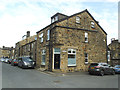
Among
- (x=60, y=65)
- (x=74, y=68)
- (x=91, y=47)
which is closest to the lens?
(x=60, y=65)

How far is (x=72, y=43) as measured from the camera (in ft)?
57.1

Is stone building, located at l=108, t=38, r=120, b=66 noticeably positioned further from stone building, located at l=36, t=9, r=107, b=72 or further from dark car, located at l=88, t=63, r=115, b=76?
dark car, located at l=88, t=63, r=115, b=76

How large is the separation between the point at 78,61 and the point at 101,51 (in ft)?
17.6

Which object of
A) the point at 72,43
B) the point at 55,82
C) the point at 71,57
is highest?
the point at 72,43

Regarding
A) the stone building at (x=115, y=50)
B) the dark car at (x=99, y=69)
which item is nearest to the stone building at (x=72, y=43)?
the dark car at (x=99, y=69)

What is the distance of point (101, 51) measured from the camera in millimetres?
20312

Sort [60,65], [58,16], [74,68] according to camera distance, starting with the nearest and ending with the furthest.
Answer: [60,65] < [74,68] < [58,16]

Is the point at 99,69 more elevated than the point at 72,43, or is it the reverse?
the point at 72,43

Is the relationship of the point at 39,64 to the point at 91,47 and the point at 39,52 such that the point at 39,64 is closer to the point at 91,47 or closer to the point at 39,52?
the point at 39,52

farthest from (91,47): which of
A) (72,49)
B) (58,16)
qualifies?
(58,16)

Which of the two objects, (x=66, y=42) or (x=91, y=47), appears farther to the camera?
(x=91, y=47)

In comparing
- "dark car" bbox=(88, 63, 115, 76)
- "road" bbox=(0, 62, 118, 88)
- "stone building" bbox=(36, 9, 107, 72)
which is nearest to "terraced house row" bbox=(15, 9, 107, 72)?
"stone building" bbox=(36, 9, 107, 72)

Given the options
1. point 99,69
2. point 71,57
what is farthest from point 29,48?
point 99,69

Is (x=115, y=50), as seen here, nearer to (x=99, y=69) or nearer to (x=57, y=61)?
(x=99, y=69)
